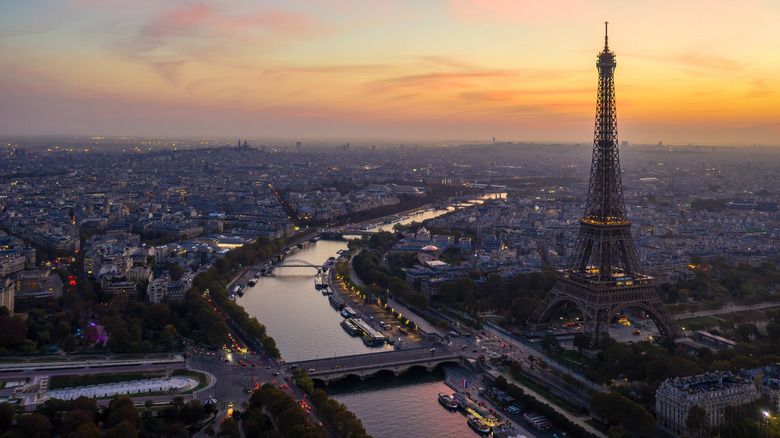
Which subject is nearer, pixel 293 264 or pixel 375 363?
pixel 375 363

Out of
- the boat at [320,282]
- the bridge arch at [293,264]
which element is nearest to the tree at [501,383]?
the boat at [320,282]

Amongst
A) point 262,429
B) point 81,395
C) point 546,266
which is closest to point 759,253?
point 546,266

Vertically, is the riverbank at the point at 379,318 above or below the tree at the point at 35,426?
below

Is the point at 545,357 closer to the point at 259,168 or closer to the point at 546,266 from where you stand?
the point at 546,266

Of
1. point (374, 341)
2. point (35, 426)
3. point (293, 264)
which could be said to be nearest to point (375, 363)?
point (374, 341)

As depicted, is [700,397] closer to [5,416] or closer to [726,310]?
[726,310]

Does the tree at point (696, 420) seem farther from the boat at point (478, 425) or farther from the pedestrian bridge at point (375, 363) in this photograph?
the pedestrian bridge at point (375, 363)
